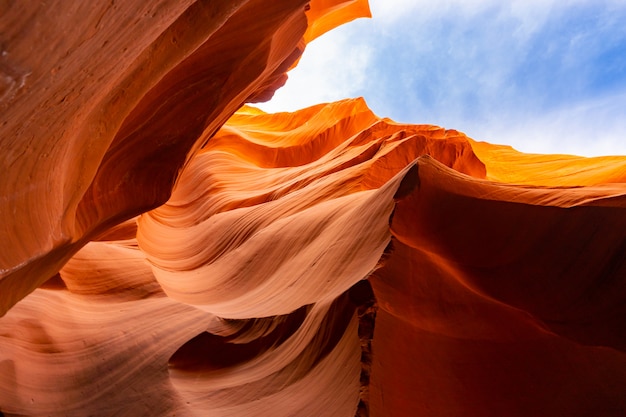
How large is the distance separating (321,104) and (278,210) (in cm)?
879

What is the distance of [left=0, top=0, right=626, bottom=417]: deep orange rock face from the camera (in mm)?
1784

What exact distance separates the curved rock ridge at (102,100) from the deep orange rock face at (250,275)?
1 cm

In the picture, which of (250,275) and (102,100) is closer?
(102,100)

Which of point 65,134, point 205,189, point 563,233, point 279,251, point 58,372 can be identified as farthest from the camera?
point 205,189

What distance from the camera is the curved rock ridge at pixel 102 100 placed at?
53.2 inches

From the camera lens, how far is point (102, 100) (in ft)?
7.50

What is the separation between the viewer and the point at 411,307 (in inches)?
106

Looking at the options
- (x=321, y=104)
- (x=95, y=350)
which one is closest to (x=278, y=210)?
(x=95, y=350)

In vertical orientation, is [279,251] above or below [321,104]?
below

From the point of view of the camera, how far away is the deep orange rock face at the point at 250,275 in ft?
5.85

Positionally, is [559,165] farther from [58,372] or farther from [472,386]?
[58,372]

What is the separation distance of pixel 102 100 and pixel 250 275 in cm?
254

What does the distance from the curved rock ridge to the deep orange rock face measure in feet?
0.04

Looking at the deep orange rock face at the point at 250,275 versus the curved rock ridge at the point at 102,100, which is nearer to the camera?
the curved rock ridge at the point at 102,100
